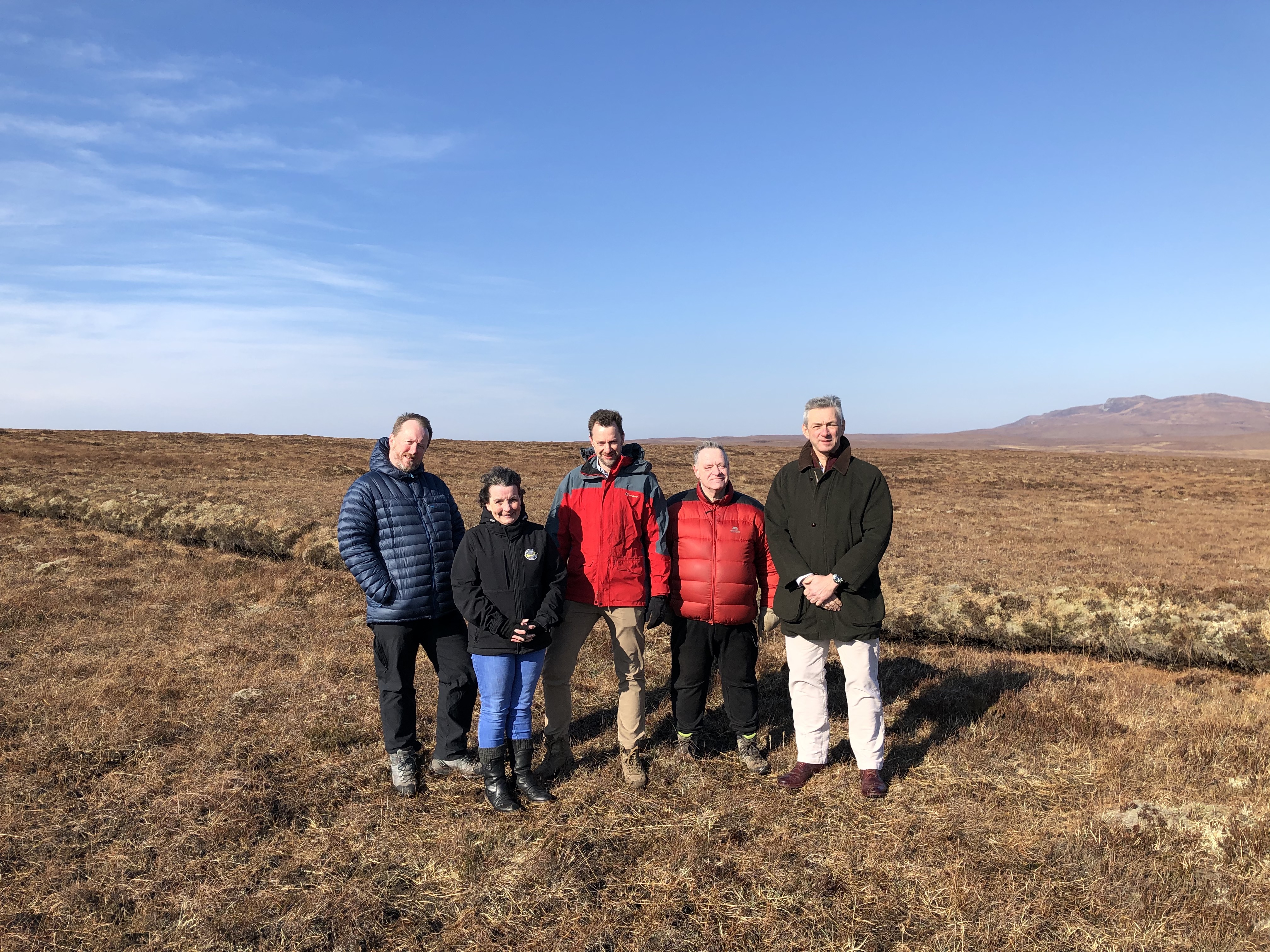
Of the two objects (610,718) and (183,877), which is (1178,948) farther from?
(183,877)

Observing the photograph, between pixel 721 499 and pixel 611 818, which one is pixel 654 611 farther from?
pixel 611 818

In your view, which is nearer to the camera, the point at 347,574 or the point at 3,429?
the point at 347,574

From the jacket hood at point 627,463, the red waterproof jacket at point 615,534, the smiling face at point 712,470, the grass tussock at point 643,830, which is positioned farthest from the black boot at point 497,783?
the smiling face at point 712,470

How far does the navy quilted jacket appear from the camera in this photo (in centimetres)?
512

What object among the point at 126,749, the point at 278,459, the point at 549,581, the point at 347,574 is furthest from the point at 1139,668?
the point at 278,459

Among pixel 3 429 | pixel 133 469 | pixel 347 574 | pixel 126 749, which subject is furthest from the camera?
pixel 3 429

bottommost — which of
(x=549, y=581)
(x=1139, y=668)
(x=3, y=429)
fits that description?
(x=1139, y=668)

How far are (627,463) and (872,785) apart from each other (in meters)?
3.01

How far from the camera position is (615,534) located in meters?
5.36

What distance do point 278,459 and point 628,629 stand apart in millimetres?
40246

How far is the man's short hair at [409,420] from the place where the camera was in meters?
5.35

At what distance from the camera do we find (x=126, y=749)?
5965mm

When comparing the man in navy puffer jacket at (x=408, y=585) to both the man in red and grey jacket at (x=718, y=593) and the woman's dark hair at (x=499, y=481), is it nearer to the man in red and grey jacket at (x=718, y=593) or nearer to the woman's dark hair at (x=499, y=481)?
the woman's dark hair at (x=499, y=481)

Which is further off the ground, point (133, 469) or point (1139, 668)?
point (133, 469)
